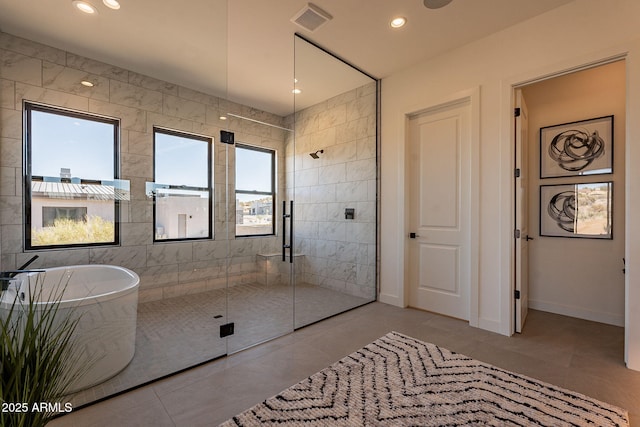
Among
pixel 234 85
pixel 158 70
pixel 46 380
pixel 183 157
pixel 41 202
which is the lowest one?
pixel 46 380

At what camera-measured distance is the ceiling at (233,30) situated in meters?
2.20

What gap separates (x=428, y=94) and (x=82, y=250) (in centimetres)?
382

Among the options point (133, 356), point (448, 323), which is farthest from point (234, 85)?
point (448, 323)

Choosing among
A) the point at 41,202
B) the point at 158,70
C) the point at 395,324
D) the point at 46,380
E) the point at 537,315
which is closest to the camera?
the point at 46,380

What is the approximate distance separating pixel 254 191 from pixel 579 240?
12.6 feet

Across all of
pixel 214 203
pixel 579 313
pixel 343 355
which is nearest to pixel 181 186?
pixel 214 203

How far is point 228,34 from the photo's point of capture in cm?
293

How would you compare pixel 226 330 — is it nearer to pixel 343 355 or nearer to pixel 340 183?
pixel 343 355

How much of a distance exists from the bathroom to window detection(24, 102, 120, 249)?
0.7 inches

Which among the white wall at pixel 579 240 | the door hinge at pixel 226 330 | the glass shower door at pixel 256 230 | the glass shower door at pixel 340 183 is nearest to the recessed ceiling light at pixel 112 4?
the glass shower door at pixel 256 230

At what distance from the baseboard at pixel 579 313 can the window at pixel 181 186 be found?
414 cm

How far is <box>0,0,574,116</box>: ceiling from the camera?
2.20 m

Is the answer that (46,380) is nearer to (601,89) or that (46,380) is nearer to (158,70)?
(158,70)

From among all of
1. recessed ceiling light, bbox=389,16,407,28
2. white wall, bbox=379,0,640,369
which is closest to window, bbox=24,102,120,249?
recessed ceiling light, bbox=389,16,407,28
